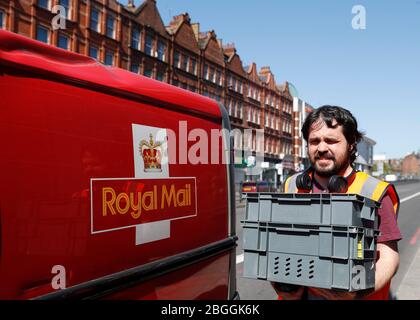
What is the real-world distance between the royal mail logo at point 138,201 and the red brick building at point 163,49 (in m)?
21.3

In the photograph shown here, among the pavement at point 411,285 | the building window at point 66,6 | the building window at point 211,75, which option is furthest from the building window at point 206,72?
the pavement at point 411,285

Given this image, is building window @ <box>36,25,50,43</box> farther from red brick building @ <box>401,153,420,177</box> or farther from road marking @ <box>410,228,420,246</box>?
red brick building @ <box>401,153,420,177</box>

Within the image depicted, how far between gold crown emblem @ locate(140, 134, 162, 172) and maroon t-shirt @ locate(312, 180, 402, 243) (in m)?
1.47

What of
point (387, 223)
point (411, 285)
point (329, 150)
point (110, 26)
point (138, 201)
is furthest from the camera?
point (110, 26)

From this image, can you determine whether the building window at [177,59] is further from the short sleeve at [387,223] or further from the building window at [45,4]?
the short sleeve at [387,223]

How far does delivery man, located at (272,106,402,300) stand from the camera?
6.82 feet

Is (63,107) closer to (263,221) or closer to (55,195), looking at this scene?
(55,195)

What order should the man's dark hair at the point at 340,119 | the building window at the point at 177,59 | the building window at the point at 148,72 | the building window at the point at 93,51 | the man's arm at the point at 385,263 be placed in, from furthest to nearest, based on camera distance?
the building window at the point at 177,59
the building window at the point at 148,72
the building window at the point at 93,51
the man's dark hair at the point at 340,119
the man's arm at the point at 385,263

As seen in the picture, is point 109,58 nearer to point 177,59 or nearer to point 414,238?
point 177,59

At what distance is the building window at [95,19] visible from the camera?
2552cm

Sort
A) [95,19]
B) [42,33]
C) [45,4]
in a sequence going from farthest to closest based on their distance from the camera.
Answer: [95,19], [45,4], [42,33]

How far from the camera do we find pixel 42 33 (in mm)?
22359

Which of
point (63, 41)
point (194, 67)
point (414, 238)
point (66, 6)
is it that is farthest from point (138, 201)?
point (194, 67)

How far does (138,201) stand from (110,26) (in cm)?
2730
